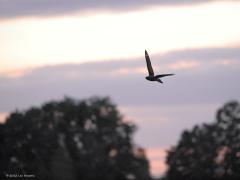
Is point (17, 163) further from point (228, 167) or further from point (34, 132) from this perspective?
point (228, 167)

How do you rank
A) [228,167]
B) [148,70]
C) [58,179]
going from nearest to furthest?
[148,70]
[58,179]
[228,167]

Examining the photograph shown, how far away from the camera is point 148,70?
230ft

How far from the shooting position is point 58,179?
176 m

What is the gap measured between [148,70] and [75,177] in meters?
128

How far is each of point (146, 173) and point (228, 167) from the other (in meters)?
12.5

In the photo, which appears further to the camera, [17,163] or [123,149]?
[123,149]

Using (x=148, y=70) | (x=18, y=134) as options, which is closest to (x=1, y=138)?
(x=18, y=134)

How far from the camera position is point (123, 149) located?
198 m

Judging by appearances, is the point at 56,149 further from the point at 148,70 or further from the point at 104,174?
the point at 148,70

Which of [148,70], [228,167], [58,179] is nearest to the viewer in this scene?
[148,70]

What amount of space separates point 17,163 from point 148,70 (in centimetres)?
11630

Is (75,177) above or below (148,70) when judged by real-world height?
above

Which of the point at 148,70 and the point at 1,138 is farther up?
the point at 1,138

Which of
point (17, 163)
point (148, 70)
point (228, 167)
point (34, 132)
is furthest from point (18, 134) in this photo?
point (148, 70)
